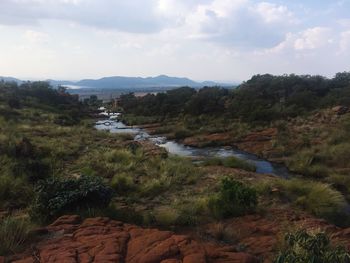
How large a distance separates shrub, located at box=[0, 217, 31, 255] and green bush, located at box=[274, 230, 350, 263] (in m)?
3.84

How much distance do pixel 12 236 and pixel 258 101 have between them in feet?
155

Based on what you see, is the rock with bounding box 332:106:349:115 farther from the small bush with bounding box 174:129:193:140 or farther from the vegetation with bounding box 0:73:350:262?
the small bush with bounding box 174:129:193:140

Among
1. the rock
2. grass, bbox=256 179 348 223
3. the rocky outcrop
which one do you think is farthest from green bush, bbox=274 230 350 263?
the rock

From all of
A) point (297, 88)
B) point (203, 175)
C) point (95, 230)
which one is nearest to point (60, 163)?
point (203, 175)

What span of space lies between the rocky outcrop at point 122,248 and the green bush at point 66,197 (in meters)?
1.68

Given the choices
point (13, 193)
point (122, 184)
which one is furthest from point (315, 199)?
point (13, 193)

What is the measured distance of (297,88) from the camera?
5853cm

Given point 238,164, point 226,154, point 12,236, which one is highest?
point 12,236

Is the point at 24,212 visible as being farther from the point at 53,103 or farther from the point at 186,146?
the point at 53,103

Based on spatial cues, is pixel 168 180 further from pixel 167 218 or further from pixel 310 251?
pixel 310 251

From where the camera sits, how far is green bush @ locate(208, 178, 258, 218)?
9984 millimetres

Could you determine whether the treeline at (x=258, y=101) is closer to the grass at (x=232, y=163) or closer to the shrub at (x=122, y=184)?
the grass at (x=232, y=163)

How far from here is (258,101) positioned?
51.8 m

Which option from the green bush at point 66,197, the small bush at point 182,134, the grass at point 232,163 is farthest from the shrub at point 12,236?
the small bush at point 182,134
